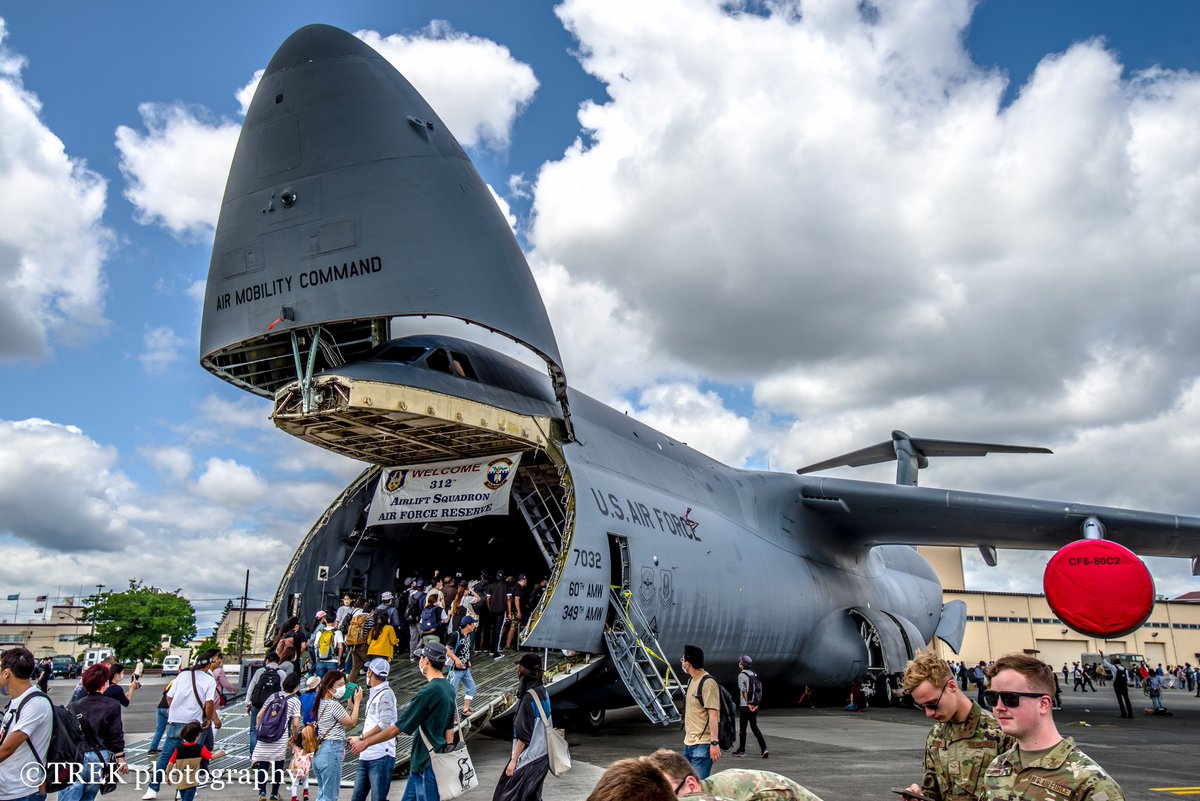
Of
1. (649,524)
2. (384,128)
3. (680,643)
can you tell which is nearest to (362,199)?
(384,128)

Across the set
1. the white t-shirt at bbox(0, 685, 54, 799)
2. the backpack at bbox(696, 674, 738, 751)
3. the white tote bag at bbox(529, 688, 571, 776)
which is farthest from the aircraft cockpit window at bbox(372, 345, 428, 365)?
the white t-shirt at bbox(0, 685, 54, 799)

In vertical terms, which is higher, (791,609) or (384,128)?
(384,128)

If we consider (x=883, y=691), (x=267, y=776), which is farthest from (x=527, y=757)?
(x=883, y=691)

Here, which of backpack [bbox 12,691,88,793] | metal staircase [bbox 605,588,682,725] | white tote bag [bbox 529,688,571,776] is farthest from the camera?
metal staircase [bbox 605,588,682,725]

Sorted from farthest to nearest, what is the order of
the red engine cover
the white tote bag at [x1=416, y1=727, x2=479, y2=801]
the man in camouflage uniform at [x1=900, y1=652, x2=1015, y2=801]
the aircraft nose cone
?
the red engine cover, the aircraft nose cone, the white tote bag at [x1=416, y1=727, x2=479, y2=801], the man in camouflage uniform at [x1=900, y1=652, x2=1015, y2=801]

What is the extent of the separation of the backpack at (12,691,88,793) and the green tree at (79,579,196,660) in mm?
61639

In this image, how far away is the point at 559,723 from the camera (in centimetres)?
1260

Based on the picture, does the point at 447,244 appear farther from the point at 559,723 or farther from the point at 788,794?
the point at 788,794

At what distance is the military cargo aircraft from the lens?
32.3 ft

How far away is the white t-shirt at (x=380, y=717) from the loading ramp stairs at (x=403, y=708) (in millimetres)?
1983

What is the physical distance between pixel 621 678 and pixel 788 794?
8.97m

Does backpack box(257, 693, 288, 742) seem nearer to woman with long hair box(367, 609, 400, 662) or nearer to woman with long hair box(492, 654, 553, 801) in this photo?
woman with long hair box(492, 654, 553, 801)

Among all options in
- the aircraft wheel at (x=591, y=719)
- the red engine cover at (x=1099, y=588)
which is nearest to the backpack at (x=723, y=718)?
the aircraft wheel at (x=591, y=719)

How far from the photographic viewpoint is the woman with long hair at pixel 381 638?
37.0ft
